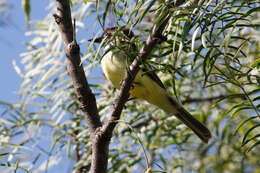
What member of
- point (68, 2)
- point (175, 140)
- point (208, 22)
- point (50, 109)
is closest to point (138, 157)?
point (175, 140)

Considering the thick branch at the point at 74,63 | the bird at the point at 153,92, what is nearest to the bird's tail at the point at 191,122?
the bird at the point at 153,92

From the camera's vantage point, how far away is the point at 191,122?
291cm

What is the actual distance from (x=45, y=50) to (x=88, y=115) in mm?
1486

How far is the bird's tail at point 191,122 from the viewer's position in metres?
2.86

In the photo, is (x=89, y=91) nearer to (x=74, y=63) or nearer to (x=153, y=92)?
(x=74, y=63)

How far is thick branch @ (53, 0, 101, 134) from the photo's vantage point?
177 centimetres

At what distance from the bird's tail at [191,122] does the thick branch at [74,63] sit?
1.09 m

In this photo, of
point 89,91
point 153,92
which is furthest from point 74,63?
point 153,92

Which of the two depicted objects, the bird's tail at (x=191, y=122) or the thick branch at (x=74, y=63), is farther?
the bird's tail at (x=191, y=122)

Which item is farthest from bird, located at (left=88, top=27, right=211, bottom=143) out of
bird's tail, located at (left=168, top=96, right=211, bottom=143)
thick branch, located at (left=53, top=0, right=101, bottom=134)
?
thick branch, located at (left=53, top=0, right=101, bottom=134)

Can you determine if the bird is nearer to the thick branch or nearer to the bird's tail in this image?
the bird's tail

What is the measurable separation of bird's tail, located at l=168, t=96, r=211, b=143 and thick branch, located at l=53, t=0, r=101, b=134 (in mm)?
1085

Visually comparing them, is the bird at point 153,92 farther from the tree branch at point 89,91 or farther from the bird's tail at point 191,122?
the tree branch at point 89,91

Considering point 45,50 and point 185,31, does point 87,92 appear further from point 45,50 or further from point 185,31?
point 45,50
